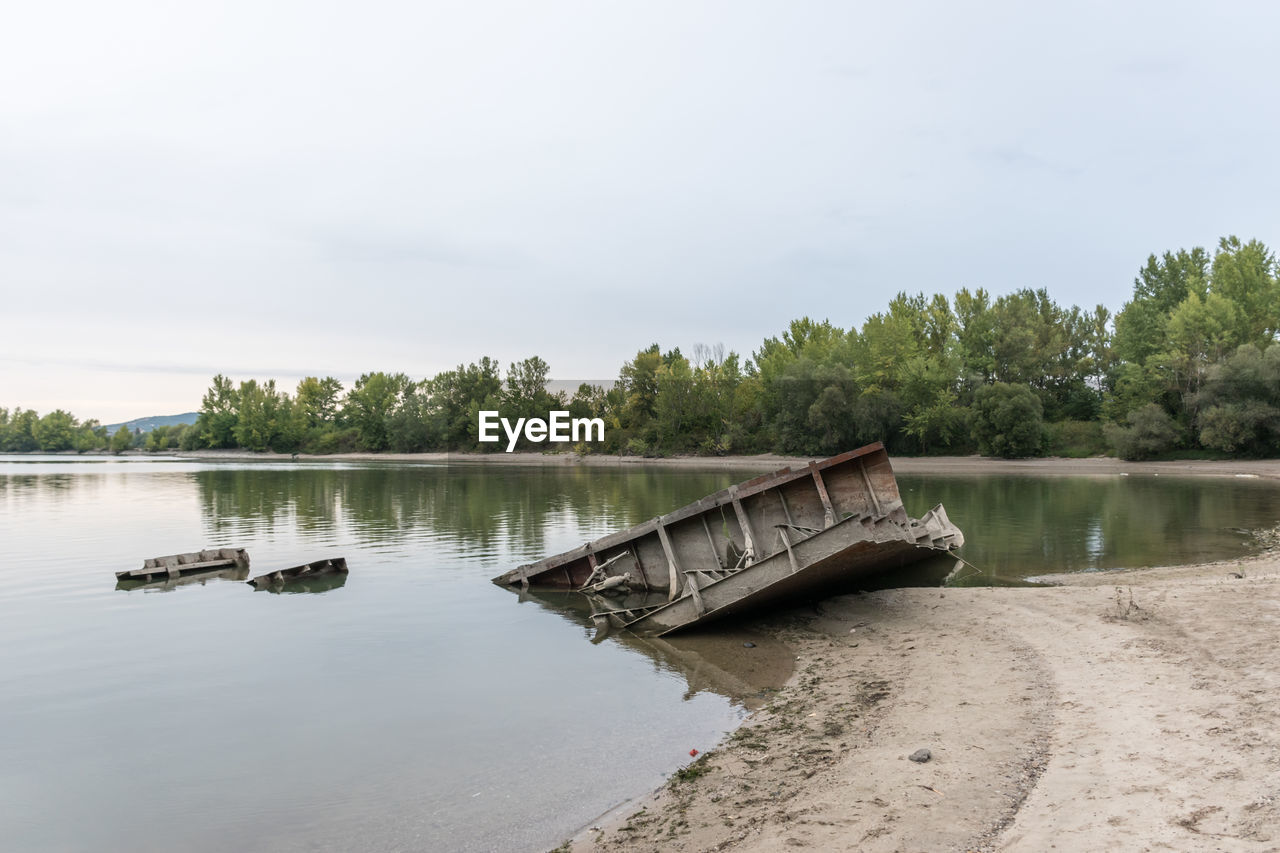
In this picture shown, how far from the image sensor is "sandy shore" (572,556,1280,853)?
6066mm

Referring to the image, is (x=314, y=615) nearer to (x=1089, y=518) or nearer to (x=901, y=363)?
(x=1089, y=518)

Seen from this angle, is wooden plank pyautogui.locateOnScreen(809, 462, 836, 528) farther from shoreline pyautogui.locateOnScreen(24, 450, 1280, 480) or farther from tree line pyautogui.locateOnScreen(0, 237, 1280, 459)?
tree line pyautogui.locateOnScreen(0, 237, 1280, 459)

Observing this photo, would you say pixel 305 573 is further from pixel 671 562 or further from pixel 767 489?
pixel 767 489

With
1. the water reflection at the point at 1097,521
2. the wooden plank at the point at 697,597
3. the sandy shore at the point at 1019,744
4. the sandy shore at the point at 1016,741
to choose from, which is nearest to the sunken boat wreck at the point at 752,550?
the wooden plank at the point at 697,597

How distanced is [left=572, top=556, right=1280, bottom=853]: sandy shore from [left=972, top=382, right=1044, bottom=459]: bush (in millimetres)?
69222

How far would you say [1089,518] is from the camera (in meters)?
33.1

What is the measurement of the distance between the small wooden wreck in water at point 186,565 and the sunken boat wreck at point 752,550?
10.2 meters

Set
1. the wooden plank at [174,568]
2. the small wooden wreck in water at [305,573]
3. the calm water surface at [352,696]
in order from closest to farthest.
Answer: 1. the calm water surface at [352,696]
2. the small wooden wreck in water at [305,573]
3. the wooden plank at [174,568]

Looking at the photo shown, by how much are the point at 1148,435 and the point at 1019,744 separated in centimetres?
7329

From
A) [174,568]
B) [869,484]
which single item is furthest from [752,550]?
[174,568]

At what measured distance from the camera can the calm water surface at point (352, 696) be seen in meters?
8.50

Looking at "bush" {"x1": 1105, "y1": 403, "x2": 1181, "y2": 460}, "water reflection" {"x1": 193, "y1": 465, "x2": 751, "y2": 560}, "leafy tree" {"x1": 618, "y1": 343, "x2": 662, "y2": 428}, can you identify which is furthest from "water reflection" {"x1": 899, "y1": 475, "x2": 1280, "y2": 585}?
"leafy tree" {"x1": 618, "y1": 343, "x2": 662, "y2": 428}

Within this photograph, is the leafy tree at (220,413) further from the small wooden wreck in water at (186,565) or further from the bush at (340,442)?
the small wooden wreck in water at (186,565)

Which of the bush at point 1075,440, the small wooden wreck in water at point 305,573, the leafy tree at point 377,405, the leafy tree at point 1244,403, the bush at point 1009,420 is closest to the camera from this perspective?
the small wooden wreck in water at point 305,573
